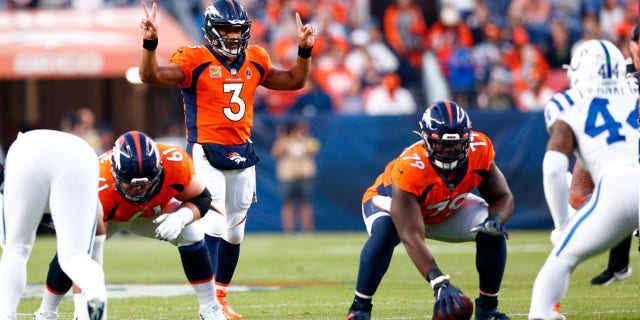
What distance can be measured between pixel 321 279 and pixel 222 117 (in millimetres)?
3059

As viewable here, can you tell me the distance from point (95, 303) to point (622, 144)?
2.63m

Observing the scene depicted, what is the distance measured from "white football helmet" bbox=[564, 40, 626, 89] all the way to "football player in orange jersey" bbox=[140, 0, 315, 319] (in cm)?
230

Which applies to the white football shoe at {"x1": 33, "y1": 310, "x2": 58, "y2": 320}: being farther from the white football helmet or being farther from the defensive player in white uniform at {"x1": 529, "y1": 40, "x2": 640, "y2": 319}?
the white football helmet

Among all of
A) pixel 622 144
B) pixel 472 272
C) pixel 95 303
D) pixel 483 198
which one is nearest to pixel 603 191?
pixel 622 144


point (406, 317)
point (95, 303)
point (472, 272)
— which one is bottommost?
point (472, 272)

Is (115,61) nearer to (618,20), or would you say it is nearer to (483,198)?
(618,20)

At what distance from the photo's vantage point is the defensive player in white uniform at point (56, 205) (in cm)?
512

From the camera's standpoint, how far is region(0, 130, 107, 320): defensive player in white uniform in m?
5.12

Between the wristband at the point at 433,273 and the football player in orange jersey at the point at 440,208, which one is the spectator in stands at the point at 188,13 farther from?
the wristband at the point at 433,273

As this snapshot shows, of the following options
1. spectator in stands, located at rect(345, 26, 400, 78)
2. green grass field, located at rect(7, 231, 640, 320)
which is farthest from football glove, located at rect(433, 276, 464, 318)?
spectator in stands, located at rect(345, 26, 400, 78)

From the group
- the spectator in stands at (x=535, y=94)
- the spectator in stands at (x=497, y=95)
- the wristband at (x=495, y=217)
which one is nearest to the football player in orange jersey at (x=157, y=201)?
the wristband at (x=495, y=217)

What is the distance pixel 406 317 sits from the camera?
6.70 meters

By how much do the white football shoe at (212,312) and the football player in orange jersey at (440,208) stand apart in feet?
2.54

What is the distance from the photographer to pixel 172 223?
5.84 meters
